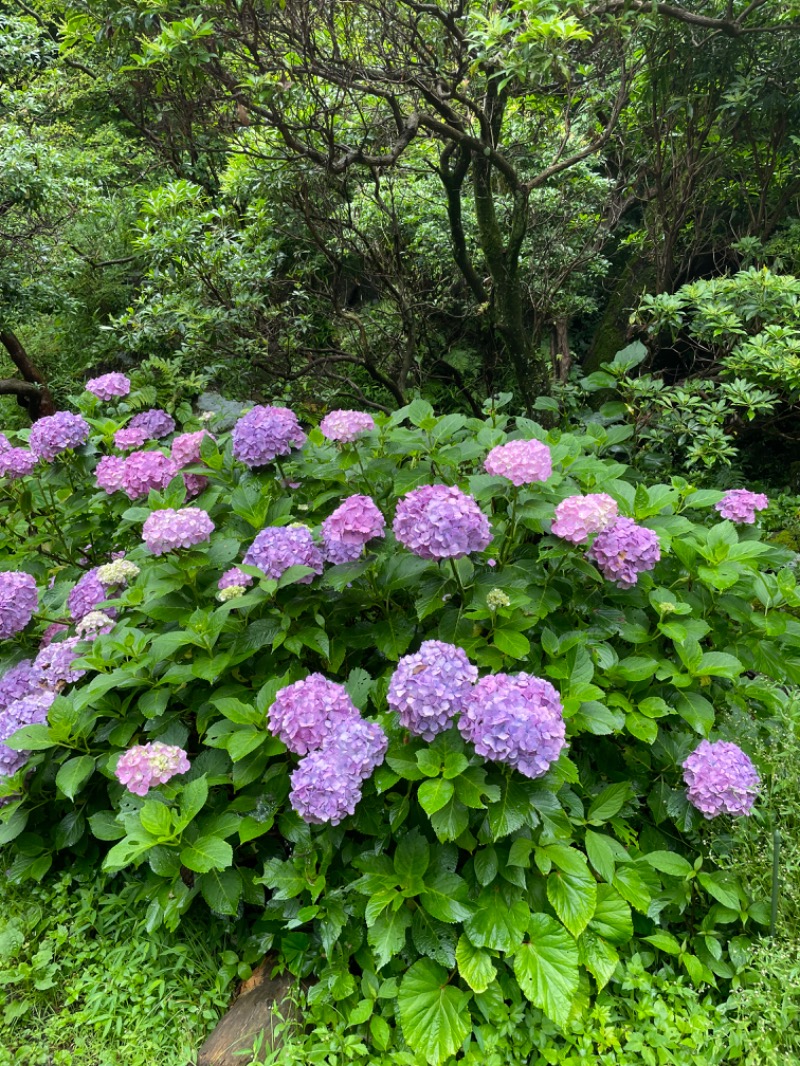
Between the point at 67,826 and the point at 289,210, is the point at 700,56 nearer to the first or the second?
the point at 289,210

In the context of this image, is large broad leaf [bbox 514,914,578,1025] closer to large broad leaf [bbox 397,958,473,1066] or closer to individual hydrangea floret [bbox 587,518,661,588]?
A: large broad leaf [bbox 397,958,473,1066]

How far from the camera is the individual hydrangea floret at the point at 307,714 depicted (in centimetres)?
159

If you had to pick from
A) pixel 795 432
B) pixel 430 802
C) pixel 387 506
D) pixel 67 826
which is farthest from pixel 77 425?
pixel 795 432

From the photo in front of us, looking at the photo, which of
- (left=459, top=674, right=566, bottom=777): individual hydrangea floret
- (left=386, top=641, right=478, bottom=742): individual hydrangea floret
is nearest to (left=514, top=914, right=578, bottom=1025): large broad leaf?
(left=459, top=674, right=566, bottom=777): individual hydrangea floret

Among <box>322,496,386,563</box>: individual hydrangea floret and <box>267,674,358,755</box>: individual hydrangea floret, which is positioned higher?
<box>322,496,386,563</box>: individual hydrangea floret

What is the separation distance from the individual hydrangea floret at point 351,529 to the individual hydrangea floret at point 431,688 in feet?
1.32

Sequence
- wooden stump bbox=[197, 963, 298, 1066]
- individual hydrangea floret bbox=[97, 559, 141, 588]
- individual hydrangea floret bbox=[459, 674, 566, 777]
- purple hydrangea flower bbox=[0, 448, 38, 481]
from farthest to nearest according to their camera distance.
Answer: purple hydrangea flower bbox=[0, 448, 38, 481]
individual hydrangea floret bbox=[97, 559, 141, 588]
wooden stump bbox=[197, 963, 298, 1066]
individual hydrangea floret bbox=[459, 674, 566, 777]

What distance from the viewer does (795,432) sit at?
4426 millimetres

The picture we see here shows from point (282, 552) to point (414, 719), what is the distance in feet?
1.95

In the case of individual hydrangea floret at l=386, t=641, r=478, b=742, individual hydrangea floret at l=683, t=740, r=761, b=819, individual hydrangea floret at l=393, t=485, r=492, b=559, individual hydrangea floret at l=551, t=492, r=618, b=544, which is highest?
individual hydrangea floret at l=393, t=485, r=492, b=559

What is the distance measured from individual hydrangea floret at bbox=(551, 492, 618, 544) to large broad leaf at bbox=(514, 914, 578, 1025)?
3.30ft

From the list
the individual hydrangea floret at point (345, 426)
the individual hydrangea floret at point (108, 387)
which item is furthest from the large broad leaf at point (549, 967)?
the individual hydrangea floret at point (108, 387)

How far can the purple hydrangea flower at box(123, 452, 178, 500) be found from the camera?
7.63ft

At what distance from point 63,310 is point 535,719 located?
5186 millimetres
